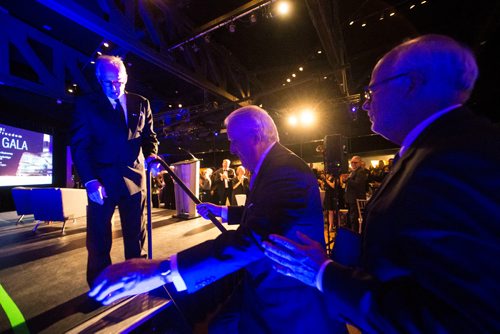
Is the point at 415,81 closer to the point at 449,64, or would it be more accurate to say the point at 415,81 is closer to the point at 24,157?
the point at 449,64

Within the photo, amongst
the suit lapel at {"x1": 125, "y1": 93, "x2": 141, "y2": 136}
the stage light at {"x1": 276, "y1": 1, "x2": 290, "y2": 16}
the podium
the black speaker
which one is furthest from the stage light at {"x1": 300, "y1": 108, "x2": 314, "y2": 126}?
the suit lapel at {"x1": 125, "y1": 93, "x2": 141, "y2": 136}

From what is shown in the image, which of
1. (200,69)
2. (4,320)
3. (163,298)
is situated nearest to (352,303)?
(163,298)

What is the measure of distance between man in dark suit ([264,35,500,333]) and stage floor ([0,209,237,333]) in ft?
6.36

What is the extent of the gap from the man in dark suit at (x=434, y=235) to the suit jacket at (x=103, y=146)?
1512 mm

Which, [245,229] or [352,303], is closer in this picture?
[352,303]

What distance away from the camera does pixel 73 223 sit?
5789 millimetres

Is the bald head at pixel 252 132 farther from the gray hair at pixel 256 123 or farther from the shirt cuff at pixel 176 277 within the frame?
the shirt cuff at pixel 176 277

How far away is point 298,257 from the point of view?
74 cm

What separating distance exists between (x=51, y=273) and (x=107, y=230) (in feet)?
4.84

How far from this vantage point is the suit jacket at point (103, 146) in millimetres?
1720

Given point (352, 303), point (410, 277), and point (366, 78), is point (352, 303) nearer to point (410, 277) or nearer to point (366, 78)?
point (410, 277)

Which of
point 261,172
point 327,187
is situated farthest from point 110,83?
point 327,187

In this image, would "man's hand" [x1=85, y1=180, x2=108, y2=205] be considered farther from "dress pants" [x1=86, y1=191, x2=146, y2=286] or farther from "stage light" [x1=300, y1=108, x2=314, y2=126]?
"stage light" [x1=300, y1=108, x2=314, y2=126]

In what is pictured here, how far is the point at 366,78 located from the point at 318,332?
8332mm
